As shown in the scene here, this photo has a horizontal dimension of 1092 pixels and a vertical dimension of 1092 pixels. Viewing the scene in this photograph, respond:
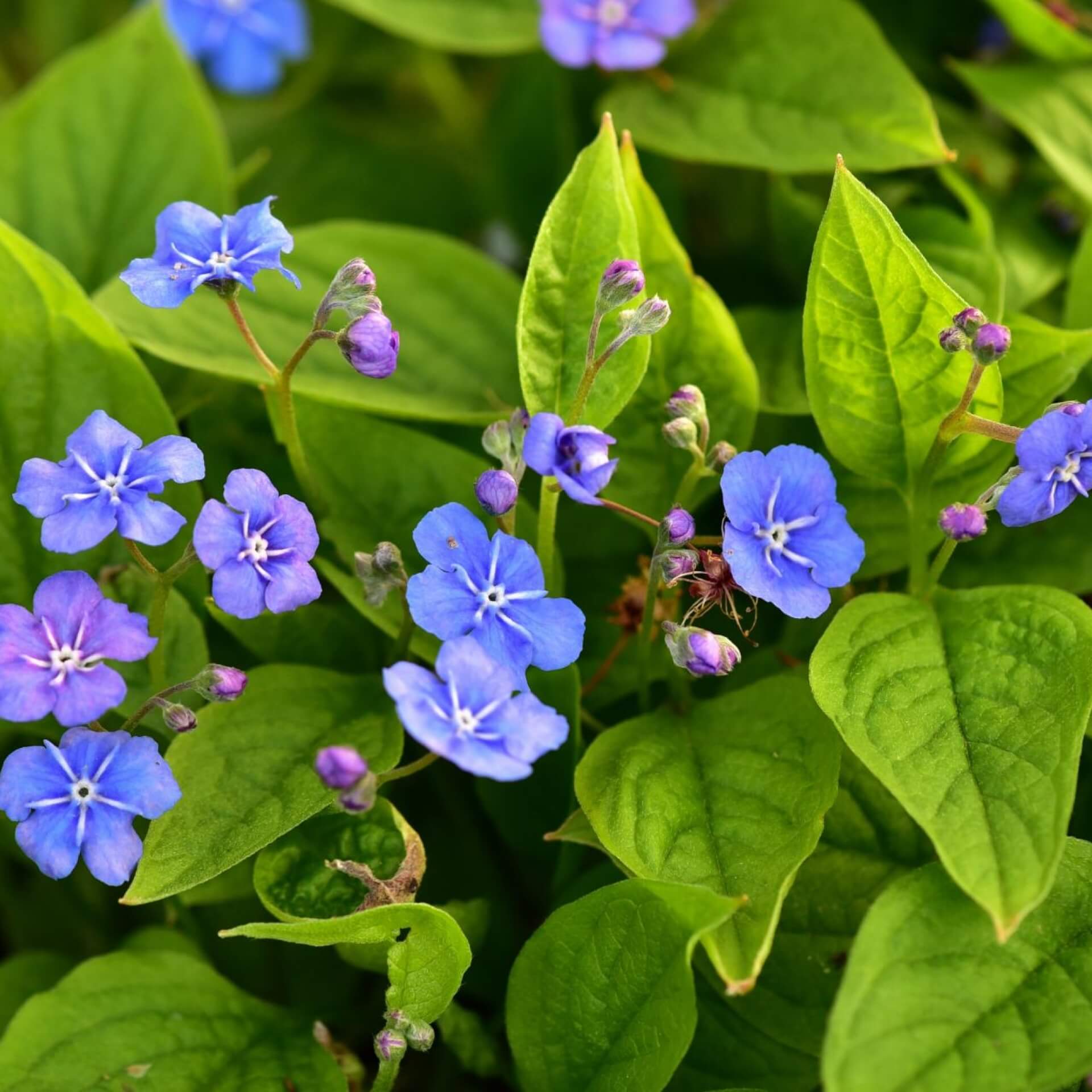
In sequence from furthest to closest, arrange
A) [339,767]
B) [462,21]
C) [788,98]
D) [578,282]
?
[462,21] → [788,98] → [578,282] → [339,767]

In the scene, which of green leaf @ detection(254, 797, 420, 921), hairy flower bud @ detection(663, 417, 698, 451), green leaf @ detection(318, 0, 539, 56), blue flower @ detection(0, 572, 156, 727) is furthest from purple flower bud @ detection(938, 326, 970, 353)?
green leaf @ detection(318, 0, 539, 56)

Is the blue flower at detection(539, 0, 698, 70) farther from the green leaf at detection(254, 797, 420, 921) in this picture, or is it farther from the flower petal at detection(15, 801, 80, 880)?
the flower petal at detection(15, 801, 80, 880)

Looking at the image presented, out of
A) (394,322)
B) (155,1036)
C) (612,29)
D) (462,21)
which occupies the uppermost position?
(612,29)

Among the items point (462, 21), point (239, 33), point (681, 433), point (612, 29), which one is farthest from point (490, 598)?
point (239, 33)

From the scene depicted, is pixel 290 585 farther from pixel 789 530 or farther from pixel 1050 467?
pixel 1050 467

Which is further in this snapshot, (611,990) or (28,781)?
(611,990)

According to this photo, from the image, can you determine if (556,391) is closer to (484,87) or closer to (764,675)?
(764,675)
